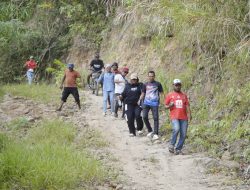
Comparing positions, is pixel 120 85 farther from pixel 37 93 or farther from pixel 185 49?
pixel 37 93

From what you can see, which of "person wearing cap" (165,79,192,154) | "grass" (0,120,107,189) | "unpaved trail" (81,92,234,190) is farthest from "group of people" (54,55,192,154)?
"grass" (0,120,107,189)

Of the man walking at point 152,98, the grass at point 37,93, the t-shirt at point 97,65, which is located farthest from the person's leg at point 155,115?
the t-shirt at point 97,65

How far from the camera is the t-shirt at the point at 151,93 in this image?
10.7 metres

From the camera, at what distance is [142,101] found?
10.9m

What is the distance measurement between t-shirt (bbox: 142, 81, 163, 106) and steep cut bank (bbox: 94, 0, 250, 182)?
1.07m

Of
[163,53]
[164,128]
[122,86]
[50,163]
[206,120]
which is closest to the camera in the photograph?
[50,163]

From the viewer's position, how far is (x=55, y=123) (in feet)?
37.1

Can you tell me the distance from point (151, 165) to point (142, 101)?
2.51m

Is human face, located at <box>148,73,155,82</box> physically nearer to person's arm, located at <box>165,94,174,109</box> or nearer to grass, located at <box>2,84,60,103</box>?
person's arm, located at <box>165,94,174,109</box>

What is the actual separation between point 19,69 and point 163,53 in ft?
39.5

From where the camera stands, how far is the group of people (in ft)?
31.0

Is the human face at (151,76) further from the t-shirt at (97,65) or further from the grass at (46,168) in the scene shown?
the t-shirt at (97,65)

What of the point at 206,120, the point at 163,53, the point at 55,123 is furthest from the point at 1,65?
the point at 206,120

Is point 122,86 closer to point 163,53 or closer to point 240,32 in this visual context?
point 163,53
